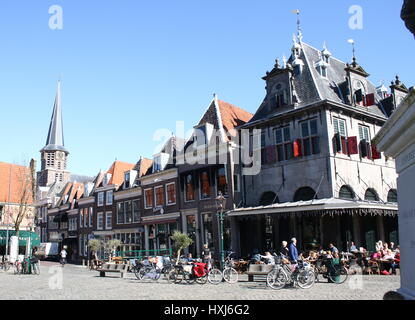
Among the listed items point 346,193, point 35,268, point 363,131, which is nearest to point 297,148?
point 346,193

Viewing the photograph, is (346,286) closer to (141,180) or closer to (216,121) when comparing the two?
(216,121)

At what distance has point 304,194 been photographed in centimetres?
2377

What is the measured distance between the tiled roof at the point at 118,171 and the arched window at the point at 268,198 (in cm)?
2036

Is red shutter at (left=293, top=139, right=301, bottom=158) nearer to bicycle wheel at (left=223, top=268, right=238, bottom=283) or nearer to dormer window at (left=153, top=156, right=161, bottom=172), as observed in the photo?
bicycle wheel at (left=223, top=268, right=238, bottom=283)

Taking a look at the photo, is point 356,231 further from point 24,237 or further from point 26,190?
point 24,237

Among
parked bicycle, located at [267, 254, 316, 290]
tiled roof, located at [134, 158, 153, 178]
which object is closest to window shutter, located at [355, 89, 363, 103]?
parked bicycle, located at [267, 254, 316, 290]

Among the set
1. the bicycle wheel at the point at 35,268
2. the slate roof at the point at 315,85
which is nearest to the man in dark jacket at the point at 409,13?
the slate roof at the point at 315,85

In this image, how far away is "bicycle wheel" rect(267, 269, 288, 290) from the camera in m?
13.7

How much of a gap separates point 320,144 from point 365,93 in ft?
19.9

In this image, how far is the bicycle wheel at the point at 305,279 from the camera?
13414 mm

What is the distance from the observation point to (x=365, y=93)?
26328mm

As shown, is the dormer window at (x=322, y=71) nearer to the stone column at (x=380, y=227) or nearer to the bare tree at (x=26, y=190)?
the stone column at (x=380, y=227)

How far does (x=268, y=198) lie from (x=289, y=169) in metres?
2.50
